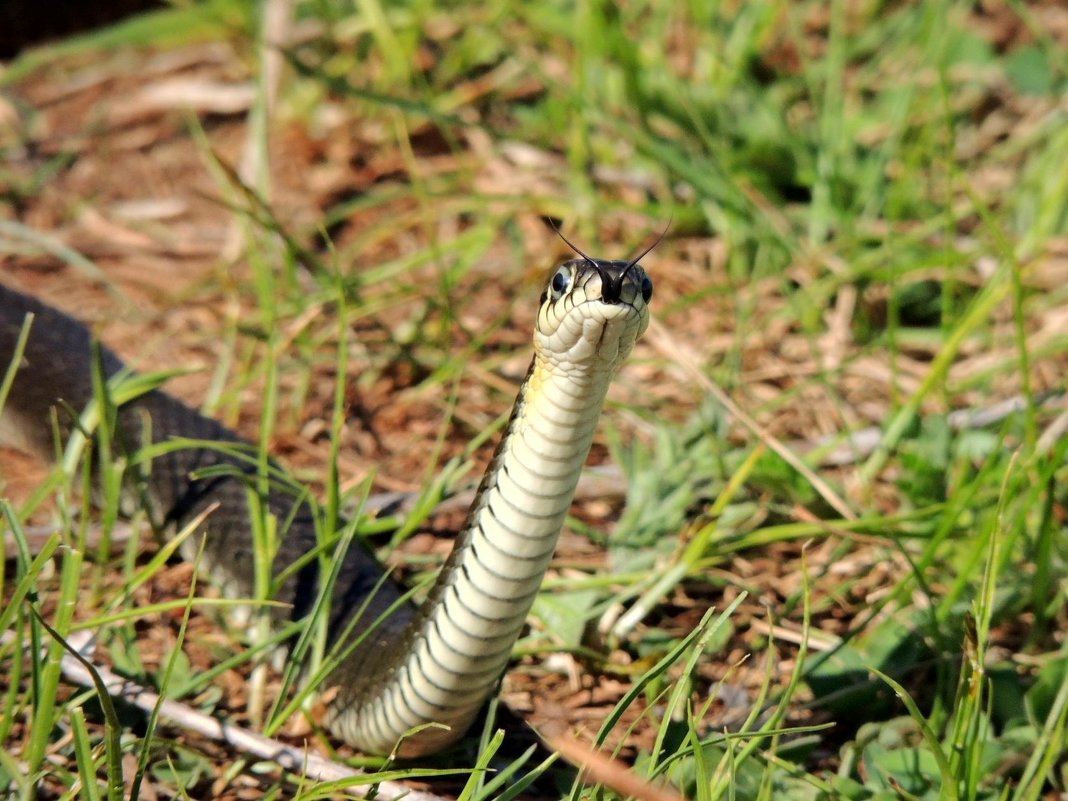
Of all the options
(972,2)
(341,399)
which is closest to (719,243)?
(972,2)

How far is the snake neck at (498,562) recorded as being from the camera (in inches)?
79.9

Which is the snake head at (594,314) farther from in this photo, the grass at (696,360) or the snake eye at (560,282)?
the grass at (696,360)

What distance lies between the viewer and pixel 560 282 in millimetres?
2018

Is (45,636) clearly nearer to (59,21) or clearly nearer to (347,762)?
(347,762)

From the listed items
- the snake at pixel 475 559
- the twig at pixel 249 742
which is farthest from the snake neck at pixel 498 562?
the twig at pixel 249 742

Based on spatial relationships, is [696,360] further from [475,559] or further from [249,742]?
[249,742]

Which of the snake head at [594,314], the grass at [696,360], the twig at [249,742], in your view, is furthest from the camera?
the grass at [696,360]

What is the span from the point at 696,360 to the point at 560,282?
1.76 m

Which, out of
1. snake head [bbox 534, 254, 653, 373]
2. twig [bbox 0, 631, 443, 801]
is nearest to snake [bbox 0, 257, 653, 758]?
snake head [bbox 534, 254, 653, 373]

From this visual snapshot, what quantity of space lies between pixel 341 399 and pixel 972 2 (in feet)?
10.8

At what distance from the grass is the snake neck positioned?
0.17 meters

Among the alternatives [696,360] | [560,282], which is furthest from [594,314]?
[696,360]

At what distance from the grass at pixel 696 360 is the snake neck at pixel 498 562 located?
0.56 feet

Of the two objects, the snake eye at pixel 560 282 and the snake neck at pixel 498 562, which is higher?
the snake eye at pixel 560 282
